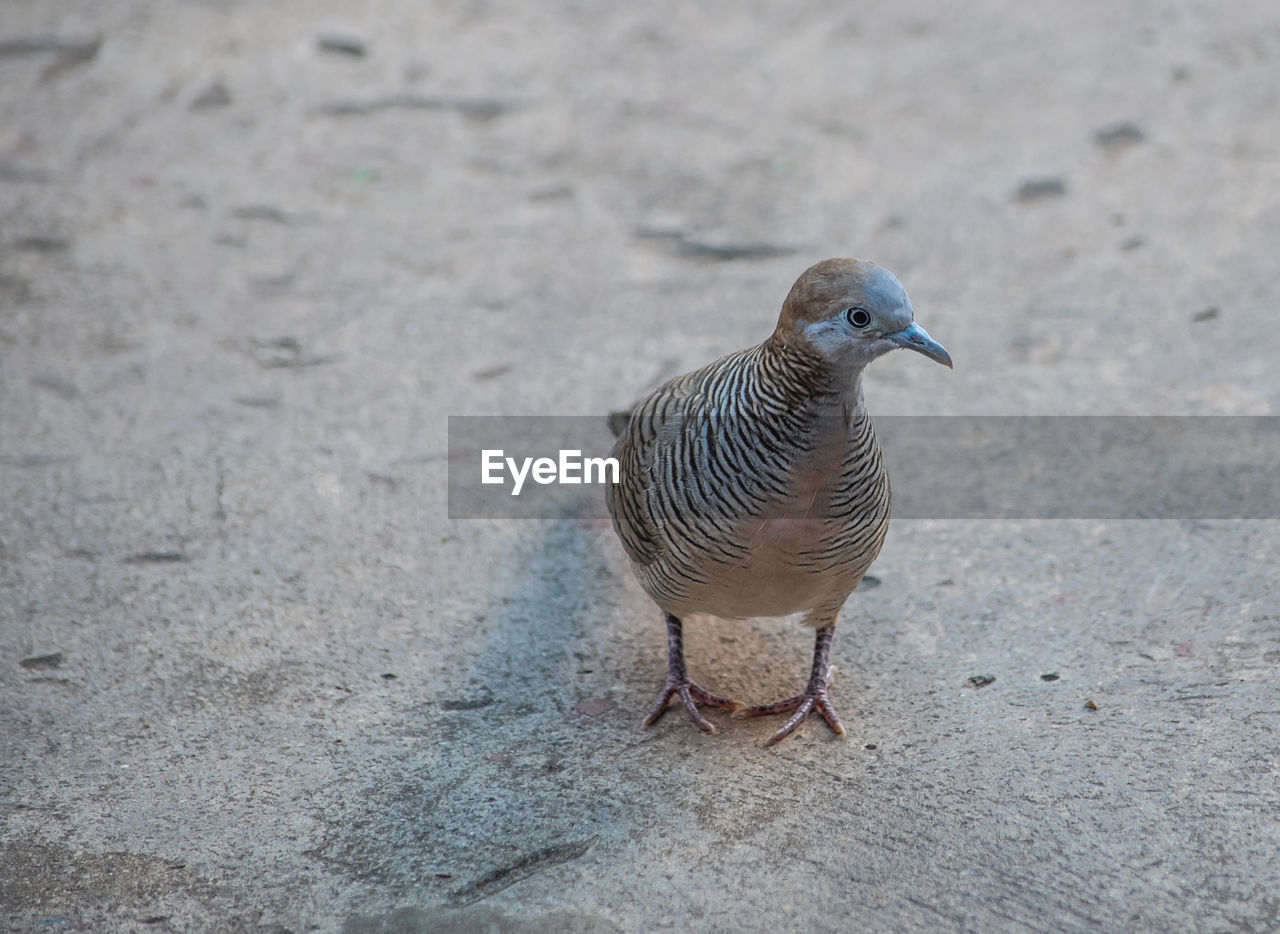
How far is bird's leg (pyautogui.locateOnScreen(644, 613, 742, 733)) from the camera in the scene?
11.4 feet

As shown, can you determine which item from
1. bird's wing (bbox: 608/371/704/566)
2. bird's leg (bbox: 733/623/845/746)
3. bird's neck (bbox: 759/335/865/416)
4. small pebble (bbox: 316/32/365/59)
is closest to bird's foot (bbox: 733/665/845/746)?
bird's leg (bbox: 733/623/845/746)

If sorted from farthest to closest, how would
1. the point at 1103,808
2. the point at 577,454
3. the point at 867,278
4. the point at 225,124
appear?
the point at 225,124, the point at 577,454, the point at 1103,808, the point at 867,278

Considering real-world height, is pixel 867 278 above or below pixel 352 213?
above

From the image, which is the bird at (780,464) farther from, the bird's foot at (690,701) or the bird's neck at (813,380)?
the bird's foot at (690,701)

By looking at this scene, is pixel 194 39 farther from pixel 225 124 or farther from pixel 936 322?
pixel 936 322

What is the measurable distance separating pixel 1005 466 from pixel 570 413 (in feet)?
5.34

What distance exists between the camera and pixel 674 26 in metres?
7.84

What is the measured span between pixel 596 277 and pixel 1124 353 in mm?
2285

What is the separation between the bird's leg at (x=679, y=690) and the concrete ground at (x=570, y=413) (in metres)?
0.06

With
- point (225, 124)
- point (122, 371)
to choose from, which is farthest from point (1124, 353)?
point (225, 124)

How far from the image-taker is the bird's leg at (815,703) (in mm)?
3391

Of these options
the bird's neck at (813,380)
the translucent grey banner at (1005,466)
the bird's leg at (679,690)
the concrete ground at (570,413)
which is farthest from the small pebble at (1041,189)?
the bird's neck at (813,380)

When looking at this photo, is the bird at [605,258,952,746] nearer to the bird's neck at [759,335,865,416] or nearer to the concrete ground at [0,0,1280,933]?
the bird's neck at [759,335,865,416]

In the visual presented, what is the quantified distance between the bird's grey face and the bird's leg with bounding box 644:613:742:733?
42.4 inches
